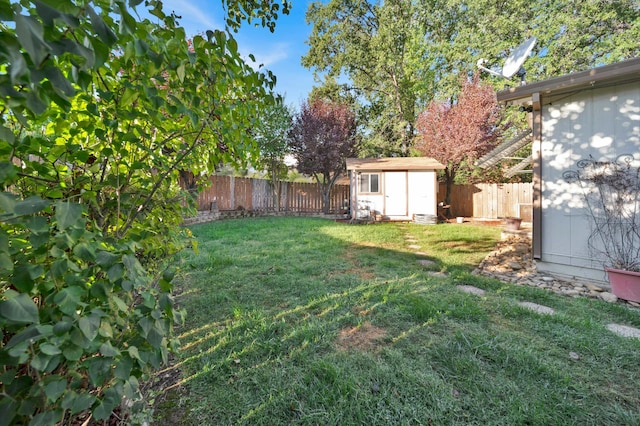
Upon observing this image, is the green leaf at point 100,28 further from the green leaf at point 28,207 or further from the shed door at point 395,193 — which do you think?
the shed door at point 395,193

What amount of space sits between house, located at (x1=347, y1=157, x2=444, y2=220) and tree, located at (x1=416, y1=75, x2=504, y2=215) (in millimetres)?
2102

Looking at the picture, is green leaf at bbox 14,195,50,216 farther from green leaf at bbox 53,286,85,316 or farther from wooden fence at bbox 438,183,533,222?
wooden fence at bbox 438,183,533,222

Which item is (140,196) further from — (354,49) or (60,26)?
(354,49)

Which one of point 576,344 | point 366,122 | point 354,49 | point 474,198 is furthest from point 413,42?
point 576,344

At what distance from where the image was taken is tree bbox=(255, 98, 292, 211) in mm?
12484

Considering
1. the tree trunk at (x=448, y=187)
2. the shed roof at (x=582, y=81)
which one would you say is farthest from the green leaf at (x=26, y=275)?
the tree trunk at (x=448, y=187)

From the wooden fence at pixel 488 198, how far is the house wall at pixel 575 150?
26.3 ft

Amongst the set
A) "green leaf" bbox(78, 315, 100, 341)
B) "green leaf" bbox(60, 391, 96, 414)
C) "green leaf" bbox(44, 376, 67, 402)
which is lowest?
"green leaf" bbox(60, 391, 96, 414)

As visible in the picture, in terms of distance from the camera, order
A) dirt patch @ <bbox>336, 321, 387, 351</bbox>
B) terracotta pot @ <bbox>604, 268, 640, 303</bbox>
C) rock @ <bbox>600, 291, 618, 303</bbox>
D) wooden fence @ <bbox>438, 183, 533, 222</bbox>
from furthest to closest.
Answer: wooden fence @ <bbox>438, 183, 533, 222</bbox>, rock @ <bbox>600, 291, 618, 303</bbox>, terracotta pot @ <bbox>604, 268, 640, 303</bbox>, dirt patch @ <bbox>336, 321, 387, 351</bbox>

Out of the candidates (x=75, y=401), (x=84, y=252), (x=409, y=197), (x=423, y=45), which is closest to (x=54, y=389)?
(x=75, y=401)

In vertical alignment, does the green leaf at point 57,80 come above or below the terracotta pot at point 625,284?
above

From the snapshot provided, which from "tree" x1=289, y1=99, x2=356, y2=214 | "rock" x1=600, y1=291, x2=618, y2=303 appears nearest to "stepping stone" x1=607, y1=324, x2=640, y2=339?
"rock" x1=600, y1=291, x2=618, y2=303

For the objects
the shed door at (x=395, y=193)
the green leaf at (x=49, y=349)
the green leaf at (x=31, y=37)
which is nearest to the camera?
the green leaf at (x=31, y=37)

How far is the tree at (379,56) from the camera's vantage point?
50.2ft
